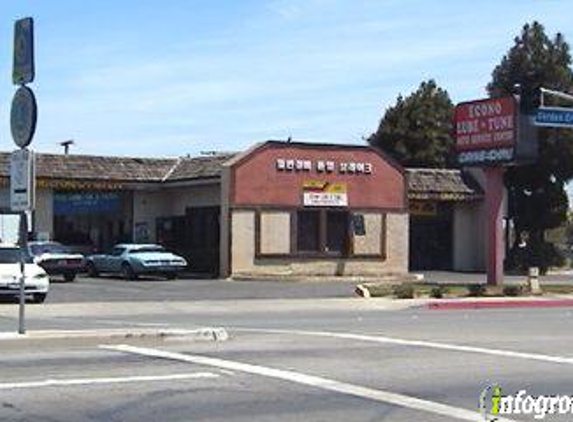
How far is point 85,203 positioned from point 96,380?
3758cm

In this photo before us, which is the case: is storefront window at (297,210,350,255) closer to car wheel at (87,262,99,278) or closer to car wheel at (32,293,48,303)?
car wheel at (87,262,99,278)

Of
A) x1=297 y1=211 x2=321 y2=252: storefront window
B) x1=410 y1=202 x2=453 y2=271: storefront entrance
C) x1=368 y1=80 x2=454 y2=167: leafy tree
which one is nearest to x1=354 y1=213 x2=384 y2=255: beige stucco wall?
x1=297 y1=211 x2=321 y2=252: storefront window

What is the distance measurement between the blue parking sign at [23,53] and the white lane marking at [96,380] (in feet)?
18.4

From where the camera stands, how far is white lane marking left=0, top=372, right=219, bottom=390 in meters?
11.8

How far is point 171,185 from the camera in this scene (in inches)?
1919

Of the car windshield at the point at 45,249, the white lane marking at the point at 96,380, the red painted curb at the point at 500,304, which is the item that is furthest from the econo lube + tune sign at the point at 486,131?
the white lane marking at the point at 96,380

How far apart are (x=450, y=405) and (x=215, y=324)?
1138cm

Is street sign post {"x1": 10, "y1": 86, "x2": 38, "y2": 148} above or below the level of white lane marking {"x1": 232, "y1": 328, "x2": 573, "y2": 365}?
above

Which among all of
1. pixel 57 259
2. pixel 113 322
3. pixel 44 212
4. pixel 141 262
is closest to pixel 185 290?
pixel 57 259

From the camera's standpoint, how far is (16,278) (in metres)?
28.5

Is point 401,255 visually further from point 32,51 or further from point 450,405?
point 450,405

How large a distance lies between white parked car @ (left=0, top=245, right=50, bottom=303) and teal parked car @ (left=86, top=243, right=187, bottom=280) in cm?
1335

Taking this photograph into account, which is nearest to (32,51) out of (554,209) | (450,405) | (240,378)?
(240,378)

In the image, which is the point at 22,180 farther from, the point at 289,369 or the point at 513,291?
the point at 513,291
